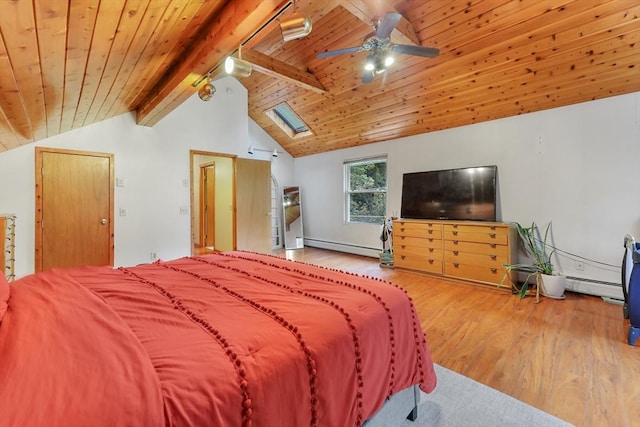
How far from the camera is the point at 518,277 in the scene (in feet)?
13.1

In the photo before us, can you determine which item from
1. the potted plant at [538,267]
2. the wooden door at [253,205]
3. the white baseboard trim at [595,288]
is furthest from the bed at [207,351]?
the wooden door at [253,205]

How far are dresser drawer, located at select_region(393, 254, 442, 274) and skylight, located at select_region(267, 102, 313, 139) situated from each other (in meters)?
3.27

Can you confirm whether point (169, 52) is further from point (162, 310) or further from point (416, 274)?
point (416, 274)

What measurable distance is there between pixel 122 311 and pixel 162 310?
156 millimetres

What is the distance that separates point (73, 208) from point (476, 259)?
17.9 ft

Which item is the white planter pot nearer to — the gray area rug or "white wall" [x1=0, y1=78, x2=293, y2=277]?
the gray area rug

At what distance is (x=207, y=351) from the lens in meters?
0.92

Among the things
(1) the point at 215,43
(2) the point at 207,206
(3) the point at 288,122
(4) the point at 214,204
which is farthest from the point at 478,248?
(2) the point at 207,206

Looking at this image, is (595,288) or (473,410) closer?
(473,410)

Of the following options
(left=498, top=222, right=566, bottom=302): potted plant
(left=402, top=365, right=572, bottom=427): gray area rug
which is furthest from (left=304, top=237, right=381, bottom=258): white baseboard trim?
(left=402, top=365, right=572, bottom=427): gray area rug

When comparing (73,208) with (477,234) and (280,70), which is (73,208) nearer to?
(280,70)

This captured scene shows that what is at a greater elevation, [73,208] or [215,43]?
[215,43]

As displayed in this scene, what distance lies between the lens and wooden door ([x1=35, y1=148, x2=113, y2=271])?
11.7ft

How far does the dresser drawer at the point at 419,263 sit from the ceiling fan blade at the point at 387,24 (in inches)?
127
